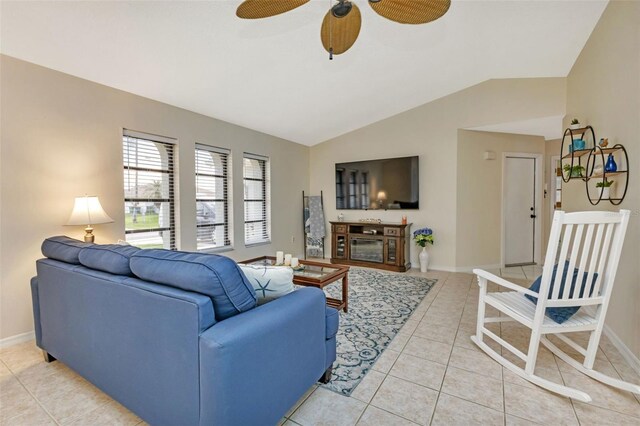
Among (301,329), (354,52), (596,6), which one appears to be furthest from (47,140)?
(596,6)

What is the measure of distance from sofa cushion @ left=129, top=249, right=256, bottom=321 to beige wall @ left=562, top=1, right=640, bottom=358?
2712mm

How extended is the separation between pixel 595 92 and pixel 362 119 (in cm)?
314

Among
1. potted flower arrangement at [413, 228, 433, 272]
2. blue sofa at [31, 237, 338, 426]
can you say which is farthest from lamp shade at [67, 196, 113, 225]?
potted flower arrangement at [413, 228, 433, 272]

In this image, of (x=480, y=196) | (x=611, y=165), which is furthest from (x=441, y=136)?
(x=611, y=165)

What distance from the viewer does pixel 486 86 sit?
4.50 meters

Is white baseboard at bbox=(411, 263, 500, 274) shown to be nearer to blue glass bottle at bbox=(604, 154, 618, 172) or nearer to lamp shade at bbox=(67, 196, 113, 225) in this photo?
blue glass bottle at bbox=(604, 154, 618, 172)

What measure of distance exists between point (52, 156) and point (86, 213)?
2.03ft

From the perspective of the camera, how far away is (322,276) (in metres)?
2.84

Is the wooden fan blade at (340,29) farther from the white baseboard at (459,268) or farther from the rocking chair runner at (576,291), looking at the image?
the white baseboard at (459,268)

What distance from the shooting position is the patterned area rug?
6.76 feet

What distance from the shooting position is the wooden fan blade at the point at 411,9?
1.82m

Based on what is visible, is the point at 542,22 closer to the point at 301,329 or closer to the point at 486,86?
the point at 486,86

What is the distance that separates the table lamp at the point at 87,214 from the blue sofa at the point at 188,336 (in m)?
0.94

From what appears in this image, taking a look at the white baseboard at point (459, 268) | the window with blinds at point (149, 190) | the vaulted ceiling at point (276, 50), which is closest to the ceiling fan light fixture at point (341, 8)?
the vaulted ceiling at point (276, 50)
